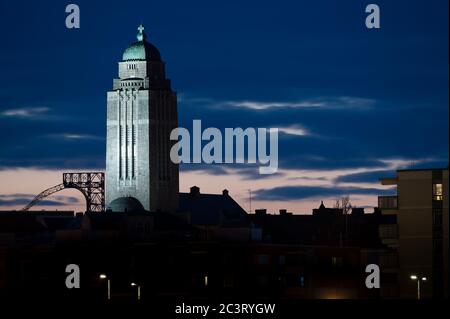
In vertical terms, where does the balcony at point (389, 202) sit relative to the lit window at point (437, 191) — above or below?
below

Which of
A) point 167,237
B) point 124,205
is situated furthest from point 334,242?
point 124,205

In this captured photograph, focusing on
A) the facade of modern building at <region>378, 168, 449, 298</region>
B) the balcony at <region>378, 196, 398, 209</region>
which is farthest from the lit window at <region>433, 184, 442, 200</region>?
the balcony at <region>378, 196, 398, 209</region>

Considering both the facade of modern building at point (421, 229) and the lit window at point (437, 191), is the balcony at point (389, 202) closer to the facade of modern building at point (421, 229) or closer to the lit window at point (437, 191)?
the facade of modern building at point (421, 229)

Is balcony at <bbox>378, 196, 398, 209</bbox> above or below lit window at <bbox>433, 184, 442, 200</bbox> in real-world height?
below

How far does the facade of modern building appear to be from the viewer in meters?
112

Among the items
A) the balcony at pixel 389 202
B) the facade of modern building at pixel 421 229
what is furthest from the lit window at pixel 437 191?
the balcony at pixel 389 202

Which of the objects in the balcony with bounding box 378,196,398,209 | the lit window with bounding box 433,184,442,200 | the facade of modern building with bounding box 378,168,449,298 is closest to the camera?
the facade of modern building with bounding box 378,168,449,298

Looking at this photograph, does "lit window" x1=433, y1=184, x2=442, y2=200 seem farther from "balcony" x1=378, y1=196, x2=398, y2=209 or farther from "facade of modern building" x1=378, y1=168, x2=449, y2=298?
"balcony" x1=378, y1=196, x2=398, y2=209

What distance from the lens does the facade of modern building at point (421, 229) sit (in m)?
112

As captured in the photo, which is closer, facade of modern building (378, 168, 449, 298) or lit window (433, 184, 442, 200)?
facade of modern building (378, 168, 449, 298)

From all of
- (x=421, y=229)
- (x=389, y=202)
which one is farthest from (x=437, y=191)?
(x=389, y=202)

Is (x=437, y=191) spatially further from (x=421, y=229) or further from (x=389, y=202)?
(x=389, y=202)
